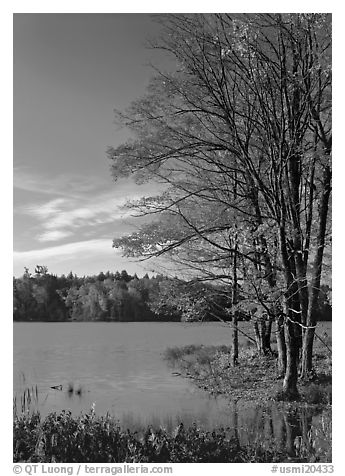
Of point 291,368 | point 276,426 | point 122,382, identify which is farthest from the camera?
point 291,368

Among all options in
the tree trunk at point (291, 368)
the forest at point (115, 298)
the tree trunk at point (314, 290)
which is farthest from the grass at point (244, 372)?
the forest at point (115, 298)

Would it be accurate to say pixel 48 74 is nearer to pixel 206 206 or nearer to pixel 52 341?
pixel 206 206

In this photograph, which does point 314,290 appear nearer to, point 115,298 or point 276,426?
point 276,426

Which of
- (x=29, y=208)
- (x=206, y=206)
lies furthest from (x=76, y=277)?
(x=206, y=206)

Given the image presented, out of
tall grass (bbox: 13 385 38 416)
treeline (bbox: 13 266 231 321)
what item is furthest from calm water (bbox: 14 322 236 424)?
treeline (bbox: 13 266 231 321)

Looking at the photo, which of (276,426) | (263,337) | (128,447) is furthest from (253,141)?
(128,447)

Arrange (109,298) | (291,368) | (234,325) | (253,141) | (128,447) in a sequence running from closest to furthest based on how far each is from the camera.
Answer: (128,447) → (291,368) → (109,298) → (253,141) → (234,325)
